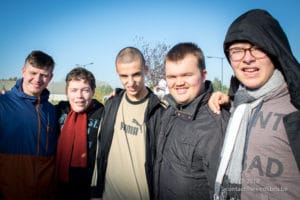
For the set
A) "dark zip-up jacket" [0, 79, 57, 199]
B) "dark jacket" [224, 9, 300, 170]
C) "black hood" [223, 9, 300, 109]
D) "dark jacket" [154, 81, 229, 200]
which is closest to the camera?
"dark jacket" [224, 9, 300, 170]

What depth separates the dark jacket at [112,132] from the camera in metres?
2.98

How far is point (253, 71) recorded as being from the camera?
2.16 m

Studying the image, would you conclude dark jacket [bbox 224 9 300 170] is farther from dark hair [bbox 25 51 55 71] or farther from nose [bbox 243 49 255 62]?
dark hair [bbox 25 51 55 71]

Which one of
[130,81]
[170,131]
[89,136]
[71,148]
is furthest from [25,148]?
[170,131]

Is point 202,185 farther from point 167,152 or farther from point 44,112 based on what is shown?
point 44,112

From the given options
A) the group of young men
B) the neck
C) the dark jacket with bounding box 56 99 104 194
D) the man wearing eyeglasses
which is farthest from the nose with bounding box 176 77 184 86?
the dark jacket with bounding box 56 99 104 194

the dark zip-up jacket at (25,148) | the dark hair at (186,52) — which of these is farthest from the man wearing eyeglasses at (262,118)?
the dark zip-up jacket at (25,148)

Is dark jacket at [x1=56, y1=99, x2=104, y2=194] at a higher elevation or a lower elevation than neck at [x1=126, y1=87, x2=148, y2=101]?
lower

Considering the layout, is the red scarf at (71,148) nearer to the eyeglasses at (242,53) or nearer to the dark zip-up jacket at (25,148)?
the dark zip-up jacket at (25,148)

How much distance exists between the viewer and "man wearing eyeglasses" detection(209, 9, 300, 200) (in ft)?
6.09

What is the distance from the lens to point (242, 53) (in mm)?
2217

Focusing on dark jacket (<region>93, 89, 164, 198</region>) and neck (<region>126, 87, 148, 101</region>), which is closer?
dark jacket (<region>93, 89, 164, 198</region>)

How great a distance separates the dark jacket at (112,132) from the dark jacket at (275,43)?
4.10 feet

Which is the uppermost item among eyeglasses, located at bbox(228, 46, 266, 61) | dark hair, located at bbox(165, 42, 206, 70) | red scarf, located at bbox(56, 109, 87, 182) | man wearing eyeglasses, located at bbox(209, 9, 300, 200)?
dark hair, located at bbox(165, 42, 206, 70)
